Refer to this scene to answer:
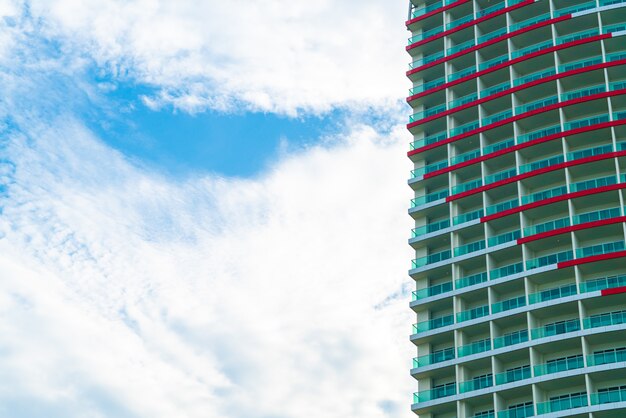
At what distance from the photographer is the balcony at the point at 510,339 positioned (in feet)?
312

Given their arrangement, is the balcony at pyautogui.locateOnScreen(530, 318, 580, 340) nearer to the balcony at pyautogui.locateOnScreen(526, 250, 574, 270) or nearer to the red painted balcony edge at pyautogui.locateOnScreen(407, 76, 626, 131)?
the balcony at pyautogui.locateOnScreen(526, 250, 574, 270)

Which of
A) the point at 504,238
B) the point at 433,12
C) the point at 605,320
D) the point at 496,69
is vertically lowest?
the point at 605,320

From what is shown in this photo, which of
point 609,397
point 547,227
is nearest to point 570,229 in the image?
point 547,227

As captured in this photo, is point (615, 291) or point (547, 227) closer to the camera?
point (615, 291)

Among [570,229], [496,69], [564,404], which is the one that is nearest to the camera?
[564,404]

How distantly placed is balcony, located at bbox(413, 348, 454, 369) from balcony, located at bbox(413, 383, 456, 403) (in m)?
2.39

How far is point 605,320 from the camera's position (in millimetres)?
92625

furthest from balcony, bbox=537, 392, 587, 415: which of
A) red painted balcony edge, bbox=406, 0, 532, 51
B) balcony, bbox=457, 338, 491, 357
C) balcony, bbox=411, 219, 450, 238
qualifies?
red painted balcony edge, bbox=406, 0, 532, 51

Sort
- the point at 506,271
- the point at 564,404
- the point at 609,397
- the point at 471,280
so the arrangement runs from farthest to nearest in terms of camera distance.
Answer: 1. the point at 471,280
2. the point at 506,271
3. the point at 564,404
4. the point at 609,397

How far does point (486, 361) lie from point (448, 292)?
8.44 meters

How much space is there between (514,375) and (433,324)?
10120 millimetres

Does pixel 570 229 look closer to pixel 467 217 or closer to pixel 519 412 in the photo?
pixel 467 217

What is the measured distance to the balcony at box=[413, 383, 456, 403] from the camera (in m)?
97.1

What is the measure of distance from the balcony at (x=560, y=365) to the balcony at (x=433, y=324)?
10333 mm
